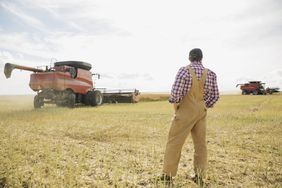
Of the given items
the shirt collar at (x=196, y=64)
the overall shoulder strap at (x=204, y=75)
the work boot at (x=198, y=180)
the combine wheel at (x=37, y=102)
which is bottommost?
the work boot at (x=198, y=180)

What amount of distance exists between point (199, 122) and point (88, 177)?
1.99 meters

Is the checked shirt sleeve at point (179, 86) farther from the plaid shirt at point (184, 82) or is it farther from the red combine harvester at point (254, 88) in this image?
the red combine harvester at point (254, 88)

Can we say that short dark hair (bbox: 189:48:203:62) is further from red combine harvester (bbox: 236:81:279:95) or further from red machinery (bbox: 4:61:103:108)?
red combine harvester (bbox: 236:81:279:95)

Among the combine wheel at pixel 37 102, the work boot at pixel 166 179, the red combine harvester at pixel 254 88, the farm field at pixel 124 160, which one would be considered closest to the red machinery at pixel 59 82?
the combine wheel at pixel 37 102

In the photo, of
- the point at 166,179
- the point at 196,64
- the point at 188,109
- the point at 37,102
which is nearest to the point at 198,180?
the point at 166,179

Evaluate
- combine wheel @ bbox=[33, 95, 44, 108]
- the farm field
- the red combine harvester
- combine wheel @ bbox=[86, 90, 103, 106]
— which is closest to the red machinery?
combine wheel @ bbox=[33, 95, 44, 108]

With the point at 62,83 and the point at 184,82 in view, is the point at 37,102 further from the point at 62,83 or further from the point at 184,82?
the point at 184,82

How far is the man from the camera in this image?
16.1ft

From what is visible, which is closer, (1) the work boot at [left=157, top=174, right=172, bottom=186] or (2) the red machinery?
(1) the work boot at [left=157, top=174, right=172, bottom=186]

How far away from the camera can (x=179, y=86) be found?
488cm

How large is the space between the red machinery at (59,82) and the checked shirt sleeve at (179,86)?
15050 mm

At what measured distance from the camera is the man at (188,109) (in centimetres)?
490

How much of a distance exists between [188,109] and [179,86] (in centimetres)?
40

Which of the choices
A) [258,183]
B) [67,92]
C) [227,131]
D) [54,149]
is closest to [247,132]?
[227,131]
